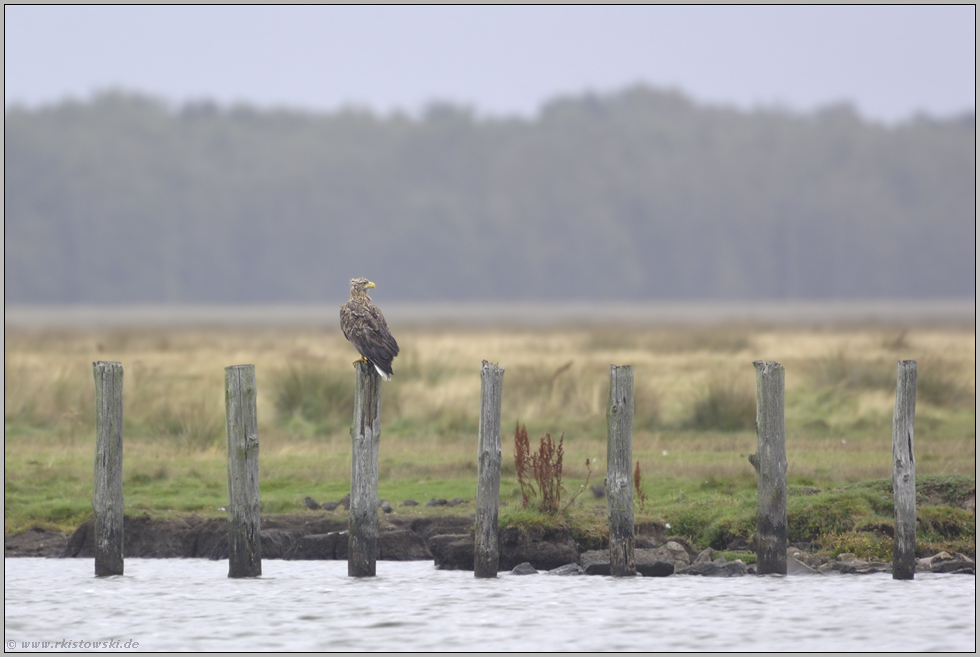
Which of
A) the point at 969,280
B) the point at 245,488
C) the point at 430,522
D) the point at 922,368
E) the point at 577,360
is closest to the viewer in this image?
the point at 245,488

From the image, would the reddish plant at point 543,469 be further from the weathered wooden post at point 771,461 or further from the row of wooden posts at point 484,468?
the weathered wooden post at point 771,461

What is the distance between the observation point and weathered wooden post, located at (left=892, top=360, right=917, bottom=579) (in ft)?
42.3

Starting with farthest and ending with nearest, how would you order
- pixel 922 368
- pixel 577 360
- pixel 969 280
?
pixel 969 280 → pixel 577 360 → pixel 922 368

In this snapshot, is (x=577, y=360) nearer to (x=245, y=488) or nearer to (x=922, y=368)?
(x=922, y=368)

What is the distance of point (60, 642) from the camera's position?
11.7 m

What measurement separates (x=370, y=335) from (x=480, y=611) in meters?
2.97

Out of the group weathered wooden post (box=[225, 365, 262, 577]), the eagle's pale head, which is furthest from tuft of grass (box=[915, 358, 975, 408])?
weathered wooden post (box=[225, 365, 262, 577])

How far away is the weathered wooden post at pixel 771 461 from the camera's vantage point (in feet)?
43.4

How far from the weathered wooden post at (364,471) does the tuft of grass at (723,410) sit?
9.25m

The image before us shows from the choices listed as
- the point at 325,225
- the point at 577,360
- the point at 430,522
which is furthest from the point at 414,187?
the point at 430,522

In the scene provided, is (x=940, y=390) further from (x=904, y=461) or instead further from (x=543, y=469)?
(x=543, y=469)

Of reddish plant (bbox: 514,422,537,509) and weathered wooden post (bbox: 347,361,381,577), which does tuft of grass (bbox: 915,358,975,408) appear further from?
weathered wooden post (bbox: 347,361,381,577)

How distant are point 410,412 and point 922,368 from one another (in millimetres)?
9150

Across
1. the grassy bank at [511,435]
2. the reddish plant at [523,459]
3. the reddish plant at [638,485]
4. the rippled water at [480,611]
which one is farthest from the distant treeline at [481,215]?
the rippled water at [480,611]
